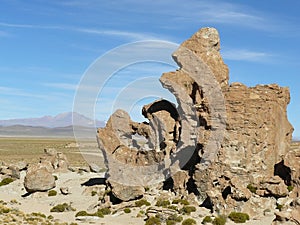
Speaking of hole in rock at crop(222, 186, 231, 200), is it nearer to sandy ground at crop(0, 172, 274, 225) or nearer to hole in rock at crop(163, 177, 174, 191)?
sandy ground at crop(0, 172, 274, 225)

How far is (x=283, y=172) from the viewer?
35.0 m

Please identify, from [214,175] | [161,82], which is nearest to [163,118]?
[161,82]

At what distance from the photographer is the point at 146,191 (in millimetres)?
38750

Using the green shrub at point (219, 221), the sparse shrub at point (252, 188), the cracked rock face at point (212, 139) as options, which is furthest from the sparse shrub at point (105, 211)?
the sparse shrub at point (252, 188)

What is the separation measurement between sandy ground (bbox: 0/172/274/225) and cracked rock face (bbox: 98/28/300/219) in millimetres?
2687

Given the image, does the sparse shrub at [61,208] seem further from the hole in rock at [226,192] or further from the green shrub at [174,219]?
the hole in rock at [226,192]

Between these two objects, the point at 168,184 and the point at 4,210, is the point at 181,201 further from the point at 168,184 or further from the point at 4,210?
the point at 4,210

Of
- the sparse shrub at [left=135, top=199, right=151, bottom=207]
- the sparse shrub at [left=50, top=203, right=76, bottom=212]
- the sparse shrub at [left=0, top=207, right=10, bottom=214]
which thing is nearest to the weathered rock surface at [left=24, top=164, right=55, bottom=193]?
the sparse shrub at [left=50, top=203, right=76, bottom=212]

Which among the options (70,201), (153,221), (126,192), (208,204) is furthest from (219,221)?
(70,201)

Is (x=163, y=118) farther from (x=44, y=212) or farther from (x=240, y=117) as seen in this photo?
(x=44, y=212)

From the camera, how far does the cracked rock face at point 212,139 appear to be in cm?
3403

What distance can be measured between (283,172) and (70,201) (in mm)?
19899

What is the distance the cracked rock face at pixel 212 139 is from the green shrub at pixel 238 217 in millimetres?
929

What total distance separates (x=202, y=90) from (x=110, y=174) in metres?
11.5
